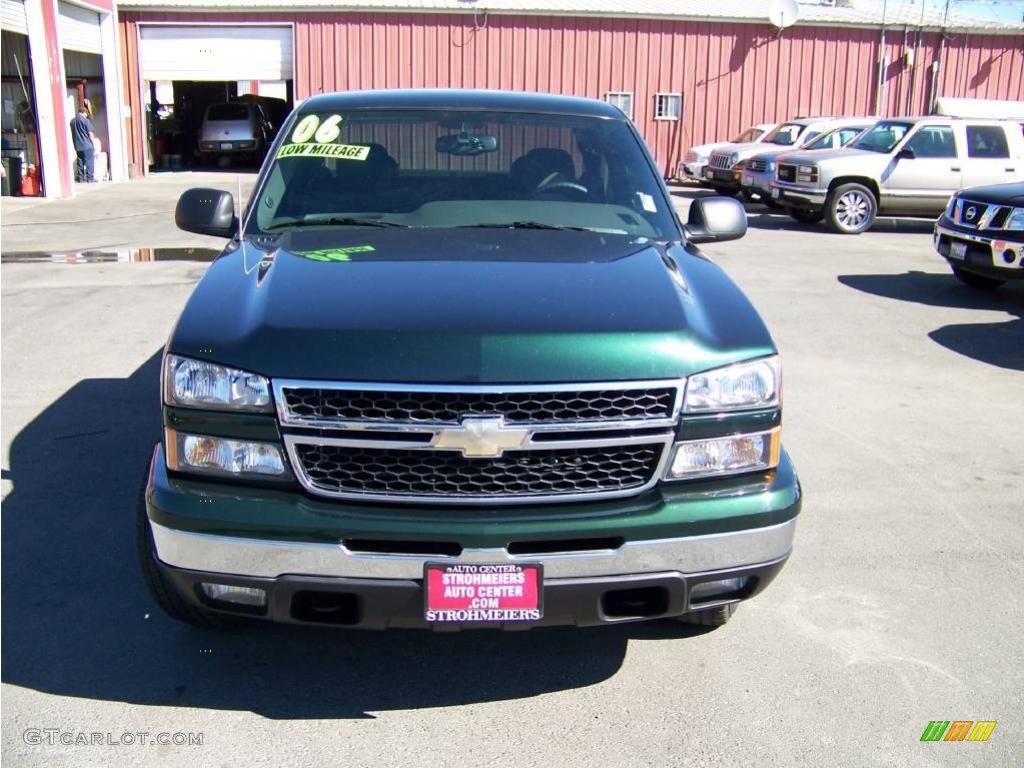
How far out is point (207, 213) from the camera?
418cm

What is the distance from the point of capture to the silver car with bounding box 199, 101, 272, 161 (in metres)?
27.7

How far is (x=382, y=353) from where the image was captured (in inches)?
106

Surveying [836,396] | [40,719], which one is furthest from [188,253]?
[40,719]

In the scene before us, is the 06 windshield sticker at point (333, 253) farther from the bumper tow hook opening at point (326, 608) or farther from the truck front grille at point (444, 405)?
the bumper tow hook opening at point (326, 608)

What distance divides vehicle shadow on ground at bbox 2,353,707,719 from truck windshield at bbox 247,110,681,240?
149cm

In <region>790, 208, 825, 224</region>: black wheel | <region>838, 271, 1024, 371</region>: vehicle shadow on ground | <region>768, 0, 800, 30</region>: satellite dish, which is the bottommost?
<region>838, 271, 1024, 371</region>: vehicle shadow on ground

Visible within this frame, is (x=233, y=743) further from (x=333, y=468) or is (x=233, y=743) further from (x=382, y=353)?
(x=382, y=353)

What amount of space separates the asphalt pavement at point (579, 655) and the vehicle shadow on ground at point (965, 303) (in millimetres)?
2129

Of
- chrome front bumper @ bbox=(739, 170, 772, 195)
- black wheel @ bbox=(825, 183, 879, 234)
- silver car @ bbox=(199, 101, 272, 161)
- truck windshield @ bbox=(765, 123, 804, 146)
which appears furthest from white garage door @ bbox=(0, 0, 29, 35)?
truck windshield @ bbox=(765, 123, 804, 146)

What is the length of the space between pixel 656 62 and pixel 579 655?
24174 millimetres

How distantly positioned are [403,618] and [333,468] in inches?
17.7

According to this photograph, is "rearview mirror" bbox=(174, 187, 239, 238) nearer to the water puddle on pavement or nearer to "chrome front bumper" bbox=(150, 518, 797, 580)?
"chrome front bumper" bbox=(150, 518, 797, 580)

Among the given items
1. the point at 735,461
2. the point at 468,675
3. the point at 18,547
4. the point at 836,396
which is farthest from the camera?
the point at 836,396

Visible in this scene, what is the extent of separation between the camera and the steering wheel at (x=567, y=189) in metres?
4.14
